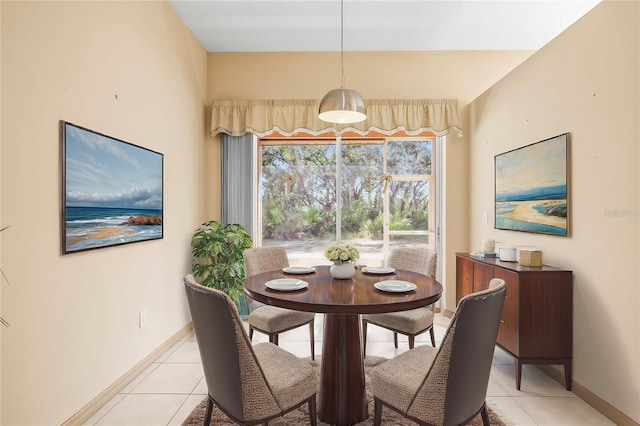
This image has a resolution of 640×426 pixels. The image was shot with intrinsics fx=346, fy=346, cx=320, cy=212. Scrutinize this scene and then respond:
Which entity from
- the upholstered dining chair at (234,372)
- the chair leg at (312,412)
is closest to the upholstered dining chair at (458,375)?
the chair leg at (312,412)

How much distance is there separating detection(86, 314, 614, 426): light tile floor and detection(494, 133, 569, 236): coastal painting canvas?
111 cm

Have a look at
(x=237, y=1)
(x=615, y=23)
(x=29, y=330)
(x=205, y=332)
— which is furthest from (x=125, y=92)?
(x=615, y=23)

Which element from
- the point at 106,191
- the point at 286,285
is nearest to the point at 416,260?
the point at 286,285

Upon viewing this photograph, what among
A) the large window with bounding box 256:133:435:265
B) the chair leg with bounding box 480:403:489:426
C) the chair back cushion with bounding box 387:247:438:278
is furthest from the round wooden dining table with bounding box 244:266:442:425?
the large window with bounding box 256:133:435:265

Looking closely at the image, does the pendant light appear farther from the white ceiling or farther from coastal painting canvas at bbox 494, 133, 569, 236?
coastal painting canvas at bbox 494, 133, 569, 236

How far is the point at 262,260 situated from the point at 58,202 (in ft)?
5.18

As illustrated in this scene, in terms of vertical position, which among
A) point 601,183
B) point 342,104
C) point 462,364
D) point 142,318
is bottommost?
point 142,318

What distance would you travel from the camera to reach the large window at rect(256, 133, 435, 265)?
429 cm

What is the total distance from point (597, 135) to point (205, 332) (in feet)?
8.42

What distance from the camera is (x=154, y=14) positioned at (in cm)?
288

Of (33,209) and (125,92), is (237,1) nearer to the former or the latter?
(125,92)

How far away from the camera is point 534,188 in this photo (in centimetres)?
279

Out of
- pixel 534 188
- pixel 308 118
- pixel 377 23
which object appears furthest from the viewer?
pixel 308 118

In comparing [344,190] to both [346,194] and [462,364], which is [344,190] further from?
[462,364]
